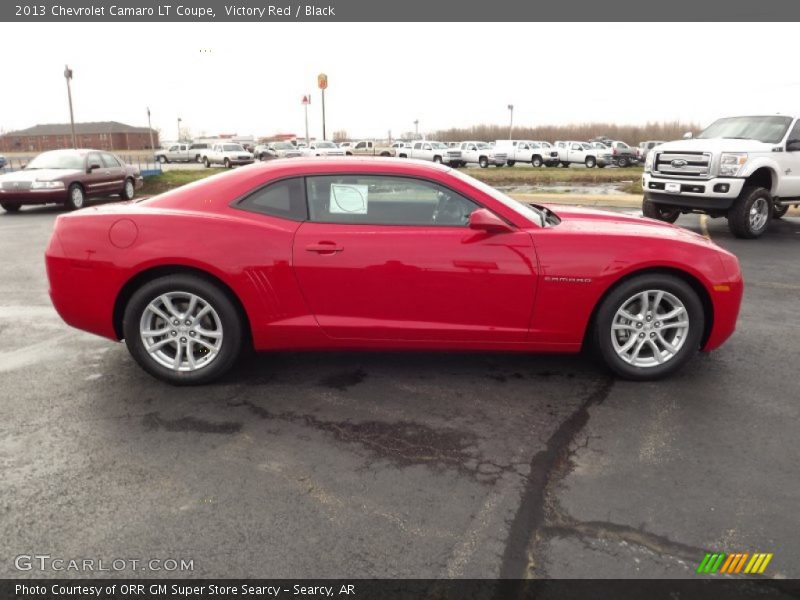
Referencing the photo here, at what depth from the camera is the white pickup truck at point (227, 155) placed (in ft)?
148

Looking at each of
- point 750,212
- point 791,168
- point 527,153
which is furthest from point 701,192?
point 527,153

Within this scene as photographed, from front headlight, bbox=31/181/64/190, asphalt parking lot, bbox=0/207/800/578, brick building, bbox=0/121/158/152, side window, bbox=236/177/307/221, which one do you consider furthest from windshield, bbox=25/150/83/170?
brick building, bbox=0/121/158/152

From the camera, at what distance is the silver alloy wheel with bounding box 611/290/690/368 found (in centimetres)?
426

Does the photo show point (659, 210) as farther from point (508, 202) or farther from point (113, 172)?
point (113, 172)

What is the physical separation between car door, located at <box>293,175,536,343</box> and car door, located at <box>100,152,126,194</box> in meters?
14.2

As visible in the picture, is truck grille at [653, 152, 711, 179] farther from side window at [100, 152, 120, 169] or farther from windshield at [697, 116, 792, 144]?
side window at [100, 152, 120, 169]

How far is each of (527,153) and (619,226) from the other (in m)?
38.1

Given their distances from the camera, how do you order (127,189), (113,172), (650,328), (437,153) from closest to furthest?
(650,328), (113,172), (127,189), (437,153)

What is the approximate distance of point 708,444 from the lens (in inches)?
136

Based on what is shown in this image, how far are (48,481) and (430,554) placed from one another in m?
1.92

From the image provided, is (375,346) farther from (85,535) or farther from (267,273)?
(85,535)

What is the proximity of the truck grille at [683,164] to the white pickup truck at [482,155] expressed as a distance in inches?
1163

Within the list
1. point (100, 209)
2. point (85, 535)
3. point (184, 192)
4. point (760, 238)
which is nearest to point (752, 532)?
point (85, 535)

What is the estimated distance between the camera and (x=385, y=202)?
4211 millimetres
